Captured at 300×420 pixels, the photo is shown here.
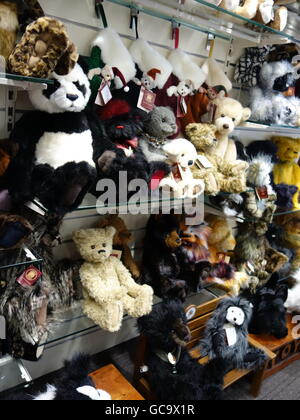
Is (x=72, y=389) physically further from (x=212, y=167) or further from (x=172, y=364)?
(x=212, y=167)

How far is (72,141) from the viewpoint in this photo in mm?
1138

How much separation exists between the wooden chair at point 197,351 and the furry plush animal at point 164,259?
13cm

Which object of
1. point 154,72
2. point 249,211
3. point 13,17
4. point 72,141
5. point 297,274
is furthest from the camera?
point 297,274

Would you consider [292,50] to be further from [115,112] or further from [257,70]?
[115,112]

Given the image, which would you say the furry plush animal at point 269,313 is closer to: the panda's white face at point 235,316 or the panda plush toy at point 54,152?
→ the panda's white face at point 235,316

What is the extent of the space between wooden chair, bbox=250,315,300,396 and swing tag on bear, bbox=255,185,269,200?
0.86m

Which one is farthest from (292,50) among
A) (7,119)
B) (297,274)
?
(7,119)

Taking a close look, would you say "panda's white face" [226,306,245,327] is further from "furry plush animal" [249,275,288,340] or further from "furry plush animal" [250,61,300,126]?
"furry plush animal" [250,61,300,126]

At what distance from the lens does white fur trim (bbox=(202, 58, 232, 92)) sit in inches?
67.7

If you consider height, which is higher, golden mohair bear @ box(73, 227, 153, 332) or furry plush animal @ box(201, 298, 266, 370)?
golden mohair bear @ box(73, 227, 153, 332)

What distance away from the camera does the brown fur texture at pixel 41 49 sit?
94cm

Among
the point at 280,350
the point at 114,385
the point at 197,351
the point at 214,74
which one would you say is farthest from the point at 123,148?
the point at 280,350

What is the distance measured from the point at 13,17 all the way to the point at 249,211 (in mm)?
1440

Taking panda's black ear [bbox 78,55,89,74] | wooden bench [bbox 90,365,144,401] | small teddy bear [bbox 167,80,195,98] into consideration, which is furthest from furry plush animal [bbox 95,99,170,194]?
wooden bench [bbox 90,365,144,401]
